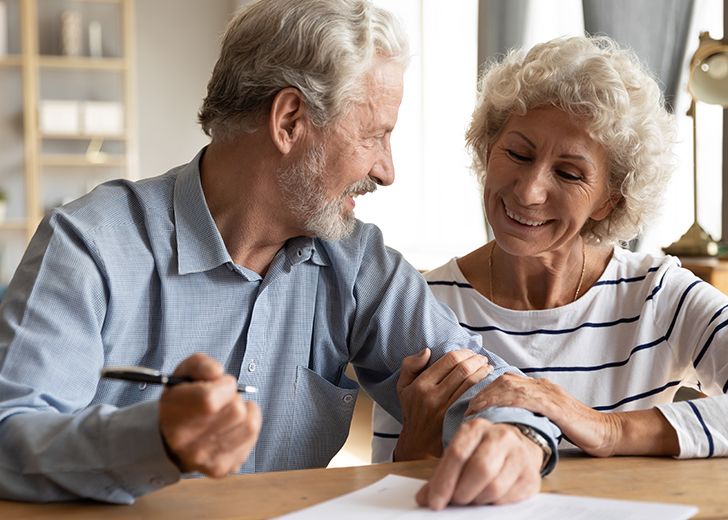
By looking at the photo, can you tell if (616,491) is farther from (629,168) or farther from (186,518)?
(629,168)

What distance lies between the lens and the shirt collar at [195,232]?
Answer: 156 centimetres

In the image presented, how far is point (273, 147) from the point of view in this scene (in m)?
1.66

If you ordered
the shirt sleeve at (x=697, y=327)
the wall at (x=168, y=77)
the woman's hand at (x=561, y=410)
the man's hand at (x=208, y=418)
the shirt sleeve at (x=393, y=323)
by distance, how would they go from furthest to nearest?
the wall at (x=168, y=77)
the shirt sleeve at (x=697, y=327)
the shirt sleeve at (x=393, y=323)
the woman's hand at (x=561, y=410)
the man's hand at (x=208, y=418)

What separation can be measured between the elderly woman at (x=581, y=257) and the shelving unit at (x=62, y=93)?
4819 mm

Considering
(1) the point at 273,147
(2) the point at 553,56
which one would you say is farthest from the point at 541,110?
(1) the point at 273,147

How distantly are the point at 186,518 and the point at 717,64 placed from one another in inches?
86.5

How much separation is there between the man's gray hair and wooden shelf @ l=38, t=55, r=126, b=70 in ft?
16.7

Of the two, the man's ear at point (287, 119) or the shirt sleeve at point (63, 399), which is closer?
the shirt sleeve at point (63, 399)

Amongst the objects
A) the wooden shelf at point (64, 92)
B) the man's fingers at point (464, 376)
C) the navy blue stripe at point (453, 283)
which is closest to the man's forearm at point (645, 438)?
the man's fingers at point (464, 376)

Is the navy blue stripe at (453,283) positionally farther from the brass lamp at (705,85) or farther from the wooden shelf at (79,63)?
the wooden shelf at (79,63)

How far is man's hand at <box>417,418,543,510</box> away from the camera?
1161mm

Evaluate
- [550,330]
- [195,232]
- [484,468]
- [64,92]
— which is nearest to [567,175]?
[550,330]

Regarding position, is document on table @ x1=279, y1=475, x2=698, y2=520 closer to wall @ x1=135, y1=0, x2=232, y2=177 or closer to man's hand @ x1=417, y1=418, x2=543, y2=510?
man's hand @ x1=417, y1=418, x2=543, y2=510

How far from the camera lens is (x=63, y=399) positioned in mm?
1318
